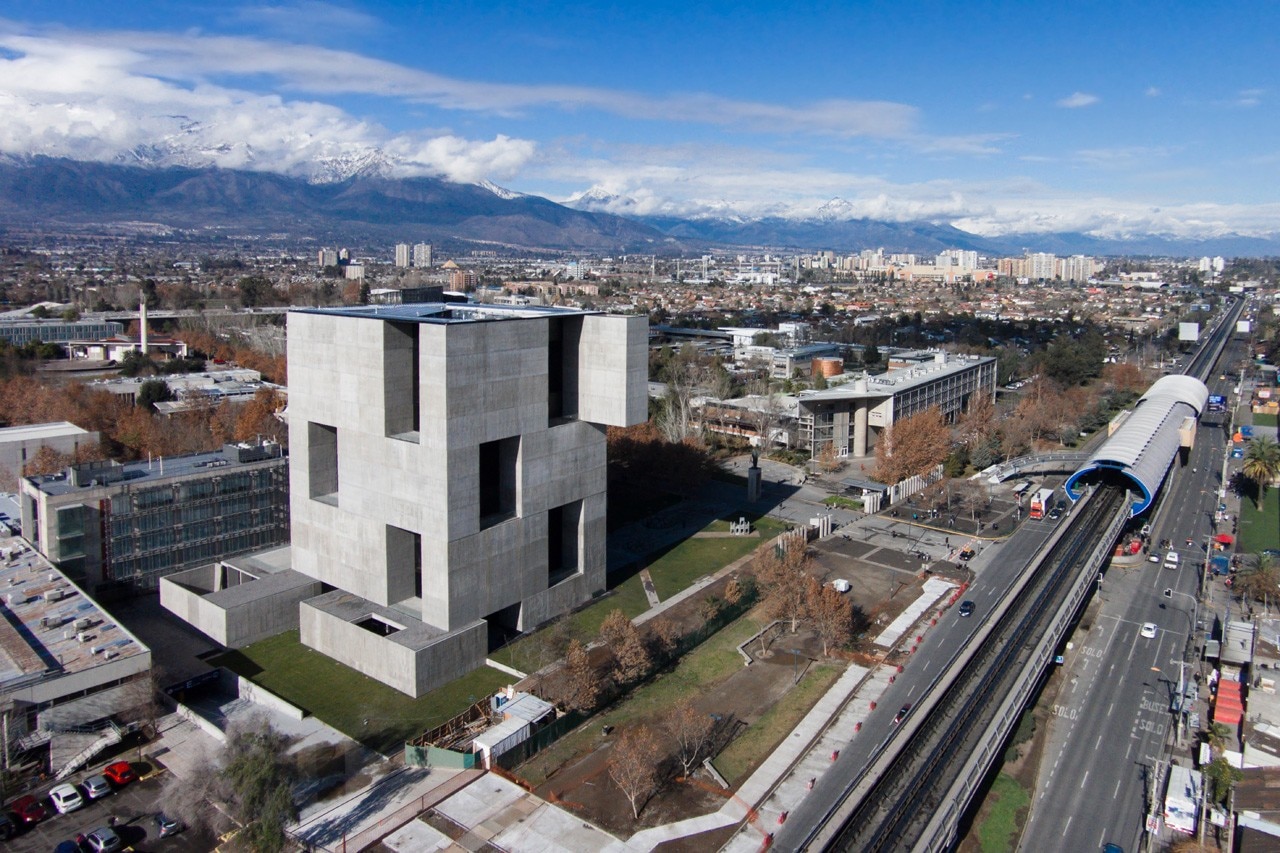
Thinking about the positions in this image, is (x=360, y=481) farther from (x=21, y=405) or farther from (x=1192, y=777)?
(x=21, y=405)

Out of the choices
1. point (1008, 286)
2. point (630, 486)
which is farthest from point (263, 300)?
point (1008, 286)

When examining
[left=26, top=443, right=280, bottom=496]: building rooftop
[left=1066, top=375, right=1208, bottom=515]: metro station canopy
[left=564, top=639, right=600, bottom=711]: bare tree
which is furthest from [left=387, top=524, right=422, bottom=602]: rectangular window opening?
[left=1066, top=375, right=1208, bottom=515]: metro station canopy

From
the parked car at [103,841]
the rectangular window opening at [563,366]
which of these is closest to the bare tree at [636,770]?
the parked car at [103,841]

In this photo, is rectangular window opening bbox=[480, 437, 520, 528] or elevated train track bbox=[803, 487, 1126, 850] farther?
rectangular window opening bbox=[480, 437, 520, 528]

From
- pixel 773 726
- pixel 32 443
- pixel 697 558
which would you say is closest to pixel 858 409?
pixel 697 558

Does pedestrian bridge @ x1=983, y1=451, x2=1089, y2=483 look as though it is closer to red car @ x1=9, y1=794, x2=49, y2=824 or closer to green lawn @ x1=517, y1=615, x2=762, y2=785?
green lawn @ x1=517, y1=615, x2=762, y2=785
